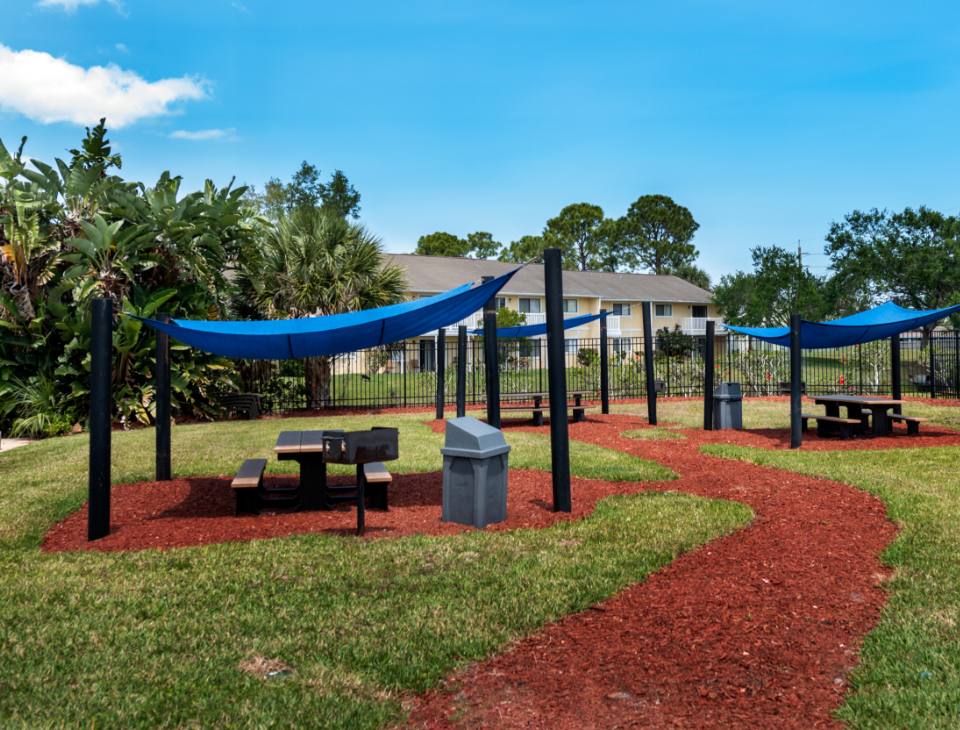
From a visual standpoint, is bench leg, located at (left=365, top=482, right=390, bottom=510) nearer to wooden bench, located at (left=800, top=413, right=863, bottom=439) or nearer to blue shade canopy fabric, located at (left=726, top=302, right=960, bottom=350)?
blue shade canopy fabric, located at (left=726, top=302, right=960, bottom=350)

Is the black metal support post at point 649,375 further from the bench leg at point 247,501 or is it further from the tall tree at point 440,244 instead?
the tall tree at point 440,244

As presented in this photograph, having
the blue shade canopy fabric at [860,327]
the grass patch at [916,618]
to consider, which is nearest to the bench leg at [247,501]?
the grass patch at [916,618]

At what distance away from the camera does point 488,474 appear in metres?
6.04

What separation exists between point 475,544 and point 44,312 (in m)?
12.7

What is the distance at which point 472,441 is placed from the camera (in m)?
6.00

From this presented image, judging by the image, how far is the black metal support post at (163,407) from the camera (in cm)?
798

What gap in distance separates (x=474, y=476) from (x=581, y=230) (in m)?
67.6

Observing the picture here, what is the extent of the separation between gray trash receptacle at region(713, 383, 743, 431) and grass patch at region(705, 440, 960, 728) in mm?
4704

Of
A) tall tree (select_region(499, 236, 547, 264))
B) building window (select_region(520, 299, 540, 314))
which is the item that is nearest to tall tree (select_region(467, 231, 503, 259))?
tall tree (select_region(499, 236, 547, 264))

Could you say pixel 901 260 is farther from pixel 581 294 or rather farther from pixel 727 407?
pixel 727 407

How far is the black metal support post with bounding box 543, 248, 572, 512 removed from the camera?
639cm

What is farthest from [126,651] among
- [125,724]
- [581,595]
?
[581,595]

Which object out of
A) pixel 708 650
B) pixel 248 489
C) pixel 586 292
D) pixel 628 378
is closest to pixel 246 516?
pixel 248 489

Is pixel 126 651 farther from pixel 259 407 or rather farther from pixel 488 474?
pixel 259 407
